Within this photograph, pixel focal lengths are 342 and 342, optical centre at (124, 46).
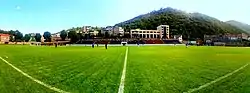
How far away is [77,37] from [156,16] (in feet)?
70.8

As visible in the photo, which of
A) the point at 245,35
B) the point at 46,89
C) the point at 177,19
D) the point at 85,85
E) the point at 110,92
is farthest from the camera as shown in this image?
the point at 177,19

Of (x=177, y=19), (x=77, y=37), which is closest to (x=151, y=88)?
(x=177, y=19)

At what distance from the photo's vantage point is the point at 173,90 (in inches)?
221

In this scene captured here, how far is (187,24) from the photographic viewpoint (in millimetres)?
58656

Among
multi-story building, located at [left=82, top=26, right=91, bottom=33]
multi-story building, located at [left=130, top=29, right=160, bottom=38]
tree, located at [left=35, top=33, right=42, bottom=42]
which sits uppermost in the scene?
multi-story building, located at [left=82, top=26, right=91, bottom=33]

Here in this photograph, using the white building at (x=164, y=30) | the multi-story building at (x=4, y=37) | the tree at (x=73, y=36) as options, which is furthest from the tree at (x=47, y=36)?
the white building at (x=164, y=30)

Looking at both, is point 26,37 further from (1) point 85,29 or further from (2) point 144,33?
(2) point 144,33

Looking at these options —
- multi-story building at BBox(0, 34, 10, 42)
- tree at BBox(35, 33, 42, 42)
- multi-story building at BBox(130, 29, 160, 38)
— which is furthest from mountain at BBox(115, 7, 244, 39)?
multi-story building at BBox(0, 34, 10, 42)

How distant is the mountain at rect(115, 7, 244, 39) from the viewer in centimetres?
4837

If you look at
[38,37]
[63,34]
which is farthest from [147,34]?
[38,37]

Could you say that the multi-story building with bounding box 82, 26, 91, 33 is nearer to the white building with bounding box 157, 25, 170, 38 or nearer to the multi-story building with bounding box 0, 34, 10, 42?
the white building with bounding box 157, 25, 170, 38

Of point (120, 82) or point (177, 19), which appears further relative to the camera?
point (177, 19)

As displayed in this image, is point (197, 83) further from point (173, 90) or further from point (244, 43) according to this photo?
point (244, 43)

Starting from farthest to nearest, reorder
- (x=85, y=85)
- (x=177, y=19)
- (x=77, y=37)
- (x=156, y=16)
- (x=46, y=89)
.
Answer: (x=156, y=16) → (x=77, y=37) → (x=177, y=19) → (x=85, y=85) → (x=46, y=89)
